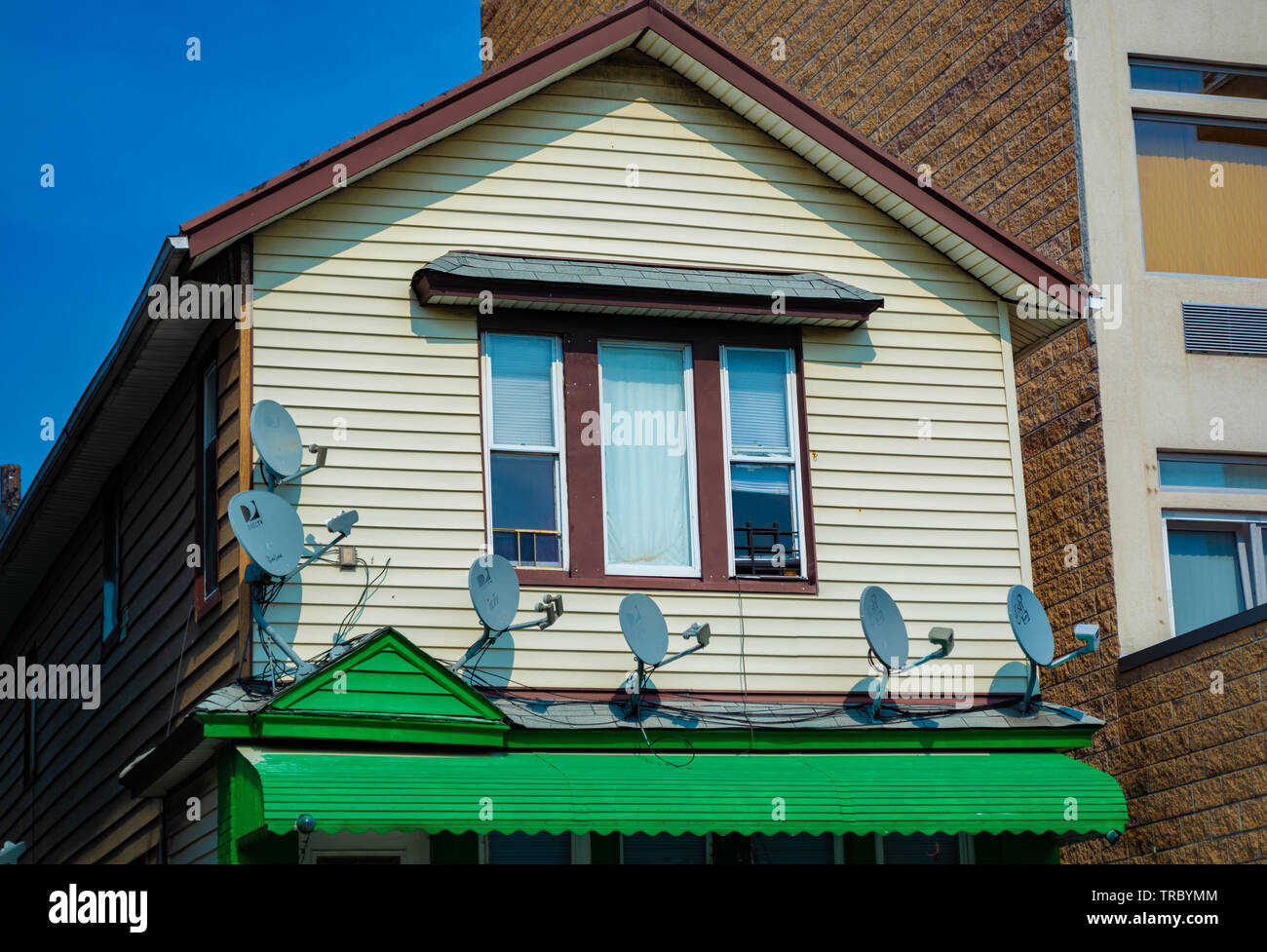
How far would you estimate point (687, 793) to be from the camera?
12.0m

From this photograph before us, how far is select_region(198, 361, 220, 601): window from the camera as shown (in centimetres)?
1338

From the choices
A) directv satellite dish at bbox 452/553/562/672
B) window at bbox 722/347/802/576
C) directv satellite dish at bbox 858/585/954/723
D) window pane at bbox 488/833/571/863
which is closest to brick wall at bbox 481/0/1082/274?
window at bbox 722/347/802/576

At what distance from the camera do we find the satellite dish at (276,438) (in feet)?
39.4

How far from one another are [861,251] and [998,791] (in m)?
4.81

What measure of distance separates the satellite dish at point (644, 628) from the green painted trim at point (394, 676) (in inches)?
43.6

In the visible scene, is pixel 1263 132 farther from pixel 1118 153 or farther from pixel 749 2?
pixel 749 2

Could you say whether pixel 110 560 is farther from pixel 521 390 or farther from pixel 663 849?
pixel 663 849

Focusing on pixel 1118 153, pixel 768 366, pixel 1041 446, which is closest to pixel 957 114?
pixel 1118 153

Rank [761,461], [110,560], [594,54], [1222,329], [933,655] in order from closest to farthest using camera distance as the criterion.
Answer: [933,655] → [761,461] → [594,54] → [1222,329] → [110,560]

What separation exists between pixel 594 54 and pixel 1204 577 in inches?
294

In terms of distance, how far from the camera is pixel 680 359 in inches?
551

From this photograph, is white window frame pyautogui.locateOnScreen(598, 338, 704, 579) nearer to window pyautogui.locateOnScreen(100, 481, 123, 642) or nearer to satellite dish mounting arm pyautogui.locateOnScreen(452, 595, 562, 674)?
satellite dish mounting arm pyautogui.locateOnScreen(452, 595, 562, 674)

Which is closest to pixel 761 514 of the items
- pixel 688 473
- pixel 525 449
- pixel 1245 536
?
pixel 688 473

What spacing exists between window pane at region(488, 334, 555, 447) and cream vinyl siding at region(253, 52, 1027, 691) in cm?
24
